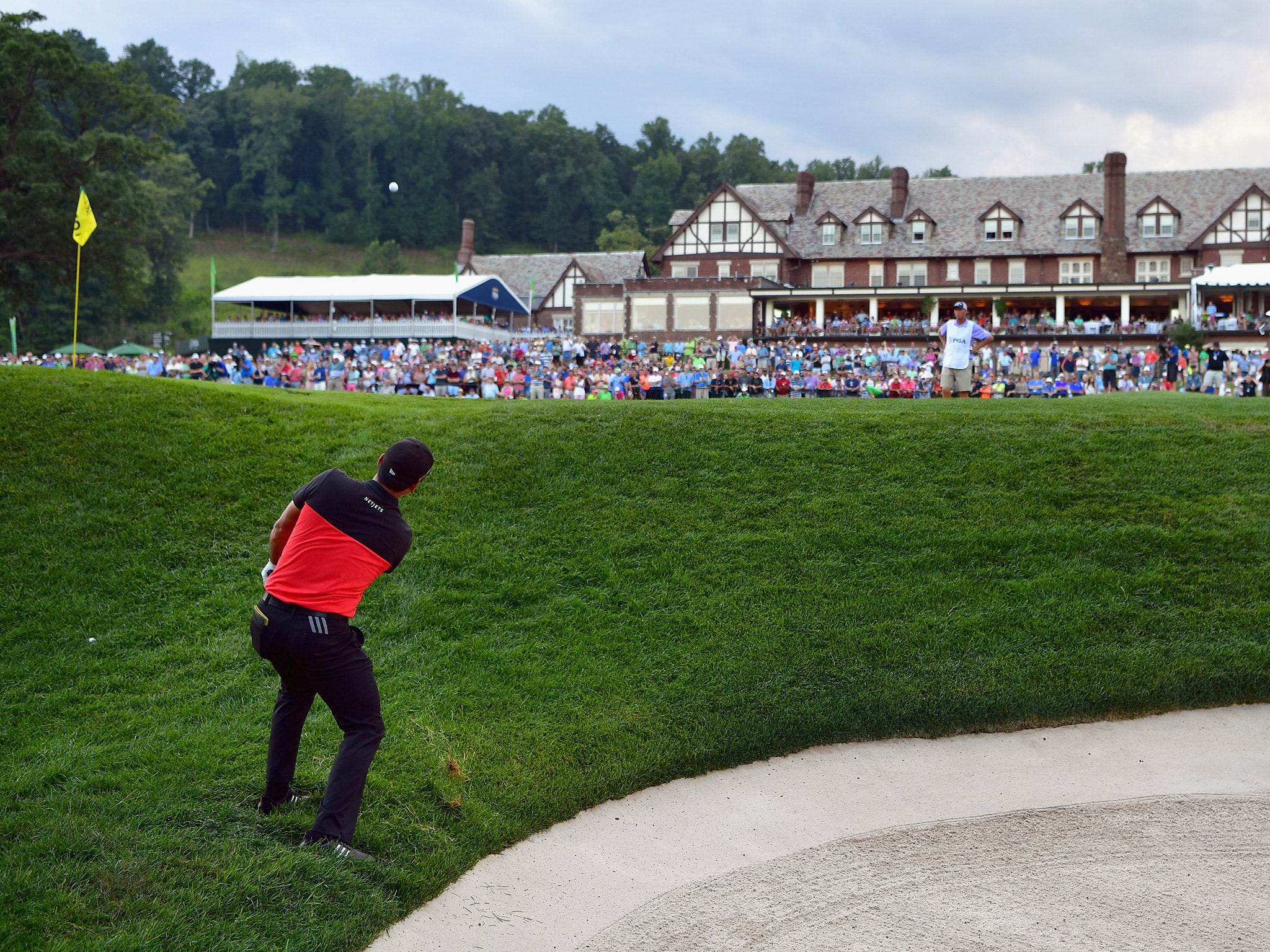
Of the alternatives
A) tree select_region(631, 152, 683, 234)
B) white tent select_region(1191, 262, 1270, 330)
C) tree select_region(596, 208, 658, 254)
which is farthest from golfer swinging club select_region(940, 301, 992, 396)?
tree select_region(631, 152, 683, 234)

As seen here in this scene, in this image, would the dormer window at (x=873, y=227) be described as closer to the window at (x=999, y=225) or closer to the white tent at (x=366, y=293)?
the window at (x=999, y=225)

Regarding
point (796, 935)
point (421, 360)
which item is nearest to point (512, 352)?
point (421, 360)

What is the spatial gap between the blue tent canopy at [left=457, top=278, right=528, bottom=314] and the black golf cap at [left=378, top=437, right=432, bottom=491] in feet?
178

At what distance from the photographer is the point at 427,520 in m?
10.6

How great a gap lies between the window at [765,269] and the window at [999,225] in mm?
12213

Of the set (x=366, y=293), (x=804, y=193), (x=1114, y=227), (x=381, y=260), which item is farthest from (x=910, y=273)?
(x=381, y=260)

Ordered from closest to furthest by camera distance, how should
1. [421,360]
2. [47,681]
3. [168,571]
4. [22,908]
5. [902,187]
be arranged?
[22,908]
[47,681]
[168,571]
[421,360]
[902,187]

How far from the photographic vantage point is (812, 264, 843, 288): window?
205 ft

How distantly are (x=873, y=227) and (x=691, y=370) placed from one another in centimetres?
3208

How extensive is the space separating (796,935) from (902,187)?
6342cm

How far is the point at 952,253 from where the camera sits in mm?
60594

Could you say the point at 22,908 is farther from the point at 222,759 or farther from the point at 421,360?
the point at 421,360

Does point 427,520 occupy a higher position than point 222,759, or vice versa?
point 427,520

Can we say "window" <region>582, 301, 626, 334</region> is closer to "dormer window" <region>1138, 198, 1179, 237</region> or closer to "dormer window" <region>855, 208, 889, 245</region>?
"dormer window" <region>855, 208, 889, 245</region>
